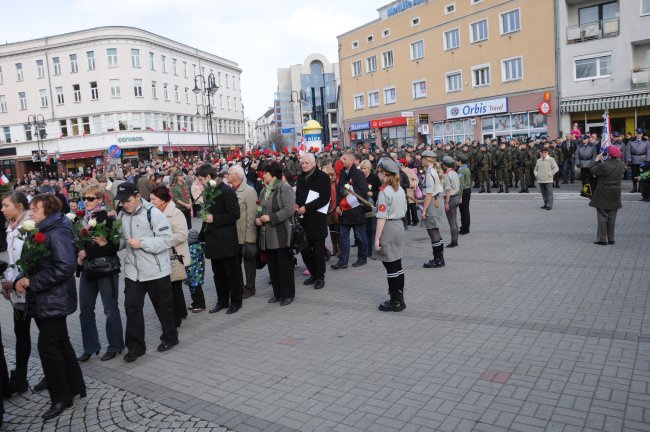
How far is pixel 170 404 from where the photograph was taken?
488cm

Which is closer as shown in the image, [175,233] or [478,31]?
[175,233]

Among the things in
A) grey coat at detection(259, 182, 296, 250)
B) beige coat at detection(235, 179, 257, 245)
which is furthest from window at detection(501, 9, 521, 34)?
beige coat at detection(235, 179, 257, 245)

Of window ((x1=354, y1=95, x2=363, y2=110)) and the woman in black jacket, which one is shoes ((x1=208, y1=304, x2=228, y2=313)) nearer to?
the woman in black jacket

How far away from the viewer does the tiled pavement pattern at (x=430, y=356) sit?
14.1ft

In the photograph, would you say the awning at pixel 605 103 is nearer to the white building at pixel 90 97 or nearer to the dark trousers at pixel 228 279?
the dark trousers at pixel 228 279

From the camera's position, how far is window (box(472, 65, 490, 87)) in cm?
3712

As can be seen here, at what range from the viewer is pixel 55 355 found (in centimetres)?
482

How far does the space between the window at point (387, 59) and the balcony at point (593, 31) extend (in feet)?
54.1

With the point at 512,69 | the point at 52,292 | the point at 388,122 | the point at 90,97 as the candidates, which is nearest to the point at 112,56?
the point at 90,97

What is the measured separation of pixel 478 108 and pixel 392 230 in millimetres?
33213

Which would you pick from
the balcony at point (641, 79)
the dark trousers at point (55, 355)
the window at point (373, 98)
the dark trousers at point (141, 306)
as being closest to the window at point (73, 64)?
the window at point (373, 98)

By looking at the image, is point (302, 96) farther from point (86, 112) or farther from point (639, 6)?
point (86, 112)

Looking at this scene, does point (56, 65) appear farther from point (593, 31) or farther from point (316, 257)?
point (316, 257)

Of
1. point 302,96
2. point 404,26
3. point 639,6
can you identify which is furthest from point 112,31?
point 639,6
